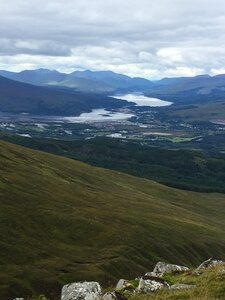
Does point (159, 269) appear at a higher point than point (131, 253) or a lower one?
higher

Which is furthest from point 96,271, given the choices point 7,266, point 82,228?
point 82,228

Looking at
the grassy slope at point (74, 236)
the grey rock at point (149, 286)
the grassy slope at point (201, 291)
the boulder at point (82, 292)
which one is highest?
the grassy slope at point (201, 291)

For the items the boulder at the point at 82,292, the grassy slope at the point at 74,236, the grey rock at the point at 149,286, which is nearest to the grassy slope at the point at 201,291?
the grey rock at the point at 149,286

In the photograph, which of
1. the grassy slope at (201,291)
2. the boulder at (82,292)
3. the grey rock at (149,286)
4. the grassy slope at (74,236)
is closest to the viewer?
the grassy slope at (201,291)

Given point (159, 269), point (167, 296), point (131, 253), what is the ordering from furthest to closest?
point (131, 253) → point (159, 269) → point (167, 296)

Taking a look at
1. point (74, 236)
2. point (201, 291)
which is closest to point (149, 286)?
point (201, 291)

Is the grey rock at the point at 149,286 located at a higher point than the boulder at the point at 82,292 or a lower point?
higher

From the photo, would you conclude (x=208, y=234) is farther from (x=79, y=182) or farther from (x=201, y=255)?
Answer: (x=79, y=182)

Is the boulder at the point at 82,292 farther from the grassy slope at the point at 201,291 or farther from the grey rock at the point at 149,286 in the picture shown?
the grassy slope at the point at 201,291
